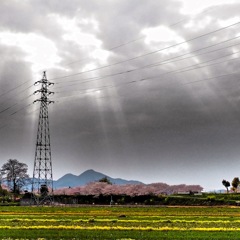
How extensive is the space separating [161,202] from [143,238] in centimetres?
9953

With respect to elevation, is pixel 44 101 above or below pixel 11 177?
above

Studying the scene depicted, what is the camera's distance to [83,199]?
14700 centimetres

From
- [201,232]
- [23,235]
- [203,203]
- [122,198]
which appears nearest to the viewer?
[23,235]

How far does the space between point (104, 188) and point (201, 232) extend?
147624mm

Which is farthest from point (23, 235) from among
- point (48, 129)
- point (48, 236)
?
point (48, 129)

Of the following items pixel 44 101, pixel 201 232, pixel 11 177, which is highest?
pixel 44 101

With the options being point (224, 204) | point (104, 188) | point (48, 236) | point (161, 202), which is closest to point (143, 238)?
point (48, 236)

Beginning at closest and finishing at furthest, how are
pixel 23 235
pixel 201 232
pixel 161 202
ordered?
pixel 23 235
pixel 201 232
pixel 161 202

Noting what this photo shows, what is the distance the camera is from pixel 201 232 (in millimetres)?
33562

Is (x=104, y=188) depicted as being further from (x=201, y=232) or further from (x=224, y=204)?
(x=201, y=232)

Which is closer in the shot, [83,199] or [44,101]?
[44,101]

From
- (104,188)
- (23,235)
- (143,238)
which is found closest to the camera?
(143,238)

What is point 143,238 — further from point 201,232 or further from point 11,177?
point 11,177

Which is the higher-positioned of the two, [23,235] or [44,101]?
[44,101]
